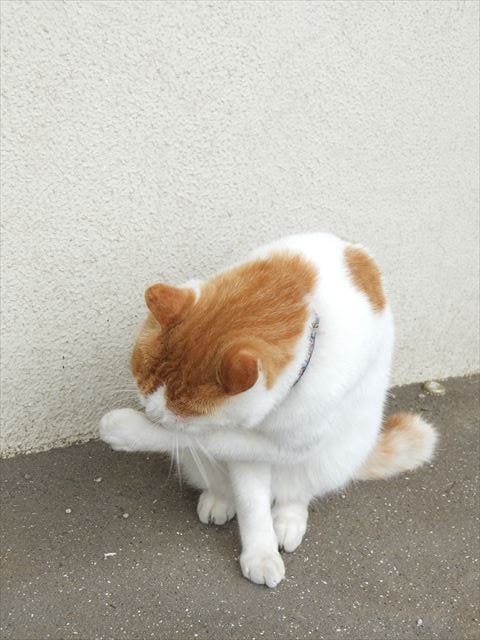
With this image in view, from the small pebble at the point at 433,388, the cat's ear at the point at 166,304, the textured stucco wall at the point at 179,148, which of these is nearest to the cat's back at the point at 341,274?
the cat's ear at the point at 166,304

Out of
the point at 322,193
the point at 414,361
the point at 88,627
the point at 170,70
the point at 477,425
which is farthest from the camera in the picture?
the point at 414,361

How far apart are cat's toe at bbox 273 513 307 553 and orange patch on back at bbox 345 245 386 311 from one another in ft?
2.00

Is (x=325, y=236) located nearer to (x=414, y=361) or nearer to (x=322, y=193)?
(x=322, y=193)

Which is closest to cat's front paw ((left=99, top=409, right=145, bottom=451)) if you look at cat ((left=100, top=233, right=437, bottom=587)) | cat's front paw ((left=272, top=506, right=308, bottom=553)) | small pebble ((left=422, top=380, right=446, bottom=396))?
cat ((left=100, top=233, right=437, bottom=587))

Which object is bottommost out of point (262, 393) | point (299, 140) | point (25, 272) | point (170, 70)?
point (262, 393)

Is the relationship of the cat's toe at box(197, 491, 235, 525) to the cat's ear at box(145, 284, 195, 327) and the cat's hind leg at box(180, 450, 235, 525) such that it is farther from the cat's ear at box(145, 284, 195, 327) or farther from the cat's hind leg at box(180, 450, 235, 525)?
the cat's ear at box(145, 284, 195, 327)

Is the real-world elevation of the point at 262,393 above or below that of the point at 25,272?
below

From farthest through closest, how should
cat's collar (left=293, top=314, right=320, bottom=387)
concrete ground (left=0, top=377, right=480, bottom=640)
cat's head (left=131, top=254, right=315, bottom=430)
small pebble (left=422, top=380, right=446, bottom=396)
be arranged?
small pebble (left=422, top=380, right=446, bottom=396) → concrete ground (left=0, top=377, right=480, bottom=640) → cat's collar (left=293, top=314, right=320, bottom=387) → cat's head (left=131, top=254, right=315, bottom=430)

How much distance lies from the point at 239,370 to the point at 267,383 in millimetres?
145

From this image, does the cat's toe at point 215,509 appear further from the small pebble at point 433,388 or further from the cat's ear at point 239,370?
the small pebble at point 433,388

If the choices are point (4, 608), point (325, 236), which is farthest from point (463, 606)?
point (4, 608)

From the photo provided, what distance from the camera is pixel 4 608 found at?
150 cm

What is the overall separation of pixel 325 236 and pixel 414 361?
1087 mm

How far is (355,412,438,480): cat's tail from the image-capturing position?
200cm
